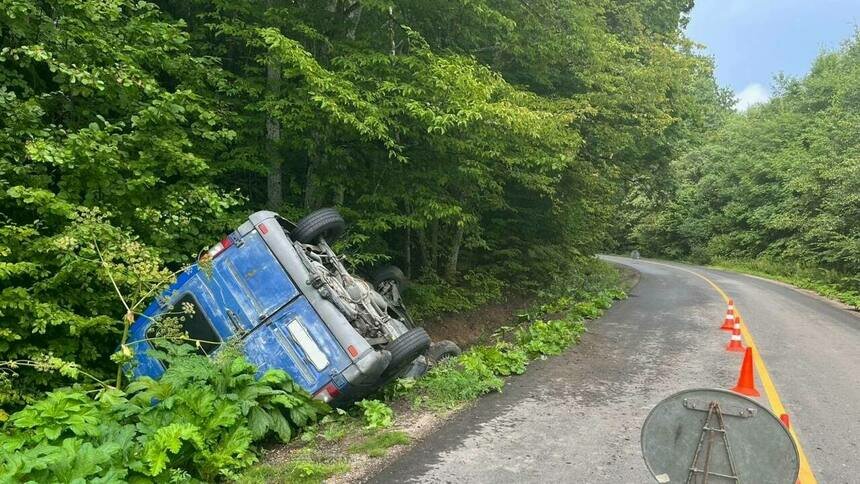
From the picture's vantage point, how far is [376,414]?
604 centimetres

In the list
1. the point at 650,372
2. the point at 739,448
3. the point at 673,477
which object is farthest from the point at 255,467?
the point at 650,372

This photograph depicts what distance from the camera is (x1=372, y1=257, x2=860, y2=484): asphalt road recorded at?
4.90 metres

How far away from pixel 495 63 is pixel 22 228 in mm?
11287

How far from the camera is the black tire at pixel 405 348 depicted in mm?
6629

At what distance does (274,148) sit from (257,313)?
464 cm

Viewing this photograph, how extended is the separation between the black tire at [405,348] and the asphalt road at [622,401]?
93 cm

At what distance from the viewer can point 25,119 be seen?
6730mm

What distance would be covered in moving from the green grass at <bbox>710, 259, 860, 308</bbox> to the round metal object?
18071 millimetres

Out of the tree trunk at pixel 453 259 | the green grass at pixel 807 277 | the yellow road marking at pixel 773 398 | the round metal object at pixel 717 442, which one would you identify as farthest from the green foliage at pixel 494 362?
the green grass at pixel 807 277

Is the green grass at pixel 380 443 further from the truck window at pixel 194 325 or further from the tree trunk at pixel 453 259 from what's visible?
the tree trunk at pixel 453 259

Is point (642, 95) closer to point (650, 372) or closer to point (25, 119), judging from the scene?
point (650, 372)

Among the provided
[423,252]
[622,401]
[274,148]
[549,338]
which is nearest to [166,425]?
[622,401]

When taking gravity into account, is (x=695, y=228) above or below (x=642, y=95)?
below

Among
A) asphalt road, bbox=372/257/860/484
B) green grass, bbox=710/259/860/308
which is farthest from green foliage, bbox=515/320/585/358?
green grass, bbox=710/259/860/308
